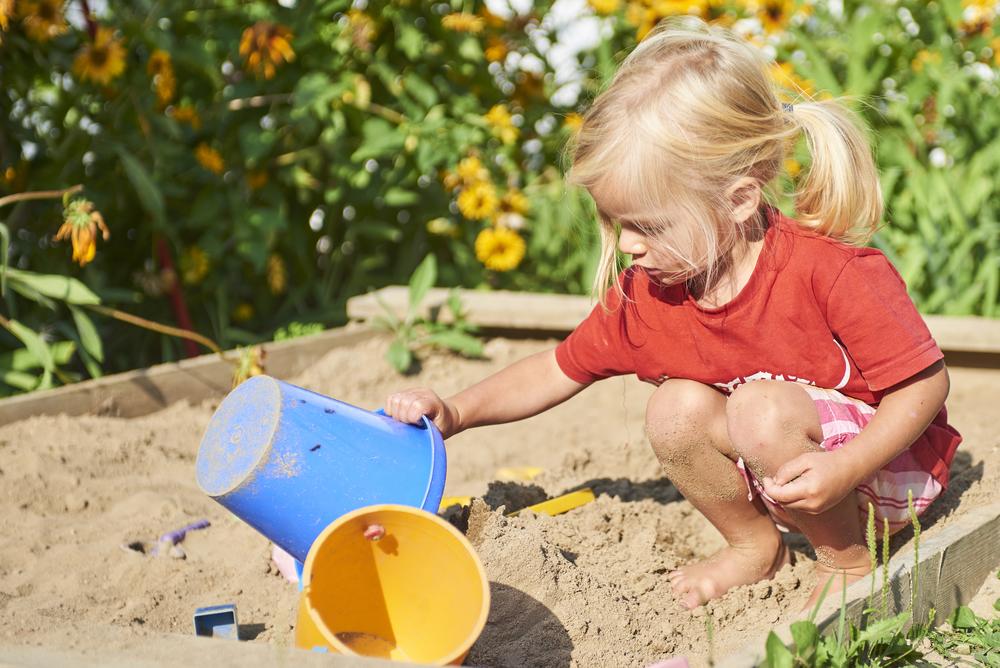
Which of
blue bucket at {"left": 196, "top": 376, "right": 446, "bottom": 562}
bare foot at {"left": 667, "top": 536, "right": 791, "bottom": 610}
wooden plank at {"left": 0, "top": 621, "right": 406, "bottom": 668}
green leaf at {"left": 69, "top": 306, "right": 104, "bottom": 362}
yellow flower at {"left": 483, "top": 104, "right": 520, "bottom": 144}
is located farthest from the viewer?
yellow flower at {"left": 483, "top": 104, "right": 520, "bottom": 144}

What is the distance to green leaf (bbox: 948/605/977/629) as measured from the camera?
176cm

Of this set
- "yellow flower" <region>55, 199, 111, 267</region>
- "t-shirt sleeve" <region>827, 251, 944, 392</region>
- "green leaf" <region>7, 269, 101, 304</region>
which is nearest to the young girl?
"t-shirt sleeve" <region>827, 251, 944, 392</region>

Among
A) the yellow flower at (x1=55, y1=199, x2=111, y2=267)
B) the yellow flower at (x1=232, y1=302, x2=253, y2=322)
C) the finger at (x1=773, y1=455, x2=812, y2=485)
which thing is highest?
the finger at (x1=773, y1=455, x2=812, y2=485)

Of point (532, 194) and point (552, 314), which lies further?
point (532, 194)

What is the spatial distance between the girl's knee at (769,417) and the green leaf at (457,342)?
165 cm

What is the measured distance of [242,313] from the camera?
3689mm

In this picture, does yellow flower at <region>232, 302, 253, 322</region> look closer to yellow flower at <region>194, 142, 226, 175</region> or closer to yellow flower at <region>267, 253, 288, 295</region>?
yellow flower at <region>267, 253, 288, 295</region>

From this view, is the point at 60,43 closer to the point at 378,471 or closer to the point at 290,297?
the point at 290,297

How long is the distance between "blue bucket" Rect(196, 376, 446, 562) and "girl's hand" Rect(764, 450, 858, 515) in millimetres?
533

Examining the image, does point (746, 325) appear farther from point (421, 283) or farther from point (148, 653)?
point (421, 283)

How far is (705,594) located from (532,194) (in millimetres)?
2282

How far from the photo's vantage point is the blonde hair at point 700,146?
1.72 metres

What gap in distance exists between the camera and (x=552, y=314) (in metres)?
3.39

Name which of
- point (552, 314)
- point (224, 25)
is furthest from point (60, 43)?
point (552, 314)
